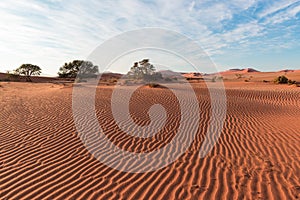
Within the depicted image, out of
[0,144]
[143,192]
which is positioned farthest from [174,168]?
[0,144]

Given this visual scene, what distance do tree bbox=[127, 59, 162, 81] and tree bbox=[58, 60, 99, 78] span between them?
19.1m

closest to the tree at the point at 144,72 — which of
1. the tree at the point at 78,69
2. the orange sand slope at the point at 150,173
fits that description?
the tree at the point at 78,69

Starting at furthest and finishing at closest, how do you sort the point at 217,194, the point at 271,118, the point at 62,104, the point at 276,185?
the point at 62,104 < the point at 271,118 < the point at 276,185 < the point at 217,194

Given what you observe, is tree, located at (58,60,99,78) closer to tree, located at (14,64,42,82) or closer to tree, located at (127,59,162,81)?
tree, located at (14,64,42,82)

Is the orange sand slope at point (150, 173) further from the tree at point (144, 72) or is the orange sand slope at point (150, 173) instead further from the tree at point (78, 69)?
the tree at point (78, 69)

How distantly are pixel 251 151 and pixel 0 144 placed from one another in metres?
6.78

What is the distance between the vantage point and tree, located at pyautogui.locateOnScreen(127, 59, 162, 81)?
3467 cm

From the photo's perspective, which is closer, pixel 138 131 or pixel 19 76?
pixel 138 131

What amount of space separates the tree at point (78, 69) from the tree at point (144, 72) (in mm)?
19119

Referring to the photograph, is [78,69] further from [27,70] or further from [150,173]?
[150,173]

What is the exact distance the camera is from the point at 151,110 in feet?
34.7

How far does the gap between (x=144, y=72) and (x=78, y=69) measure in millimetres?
26398

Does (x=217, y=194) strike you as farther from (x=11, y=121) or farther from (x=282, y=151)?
(x=11, y=121)

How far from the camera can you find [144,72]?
3547 centimetres
